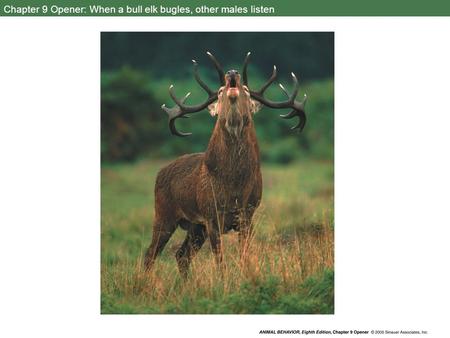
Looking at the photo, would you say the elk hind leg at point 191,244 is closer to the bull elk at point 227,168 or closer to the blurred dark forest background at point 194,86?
the bull elk at point 227,168

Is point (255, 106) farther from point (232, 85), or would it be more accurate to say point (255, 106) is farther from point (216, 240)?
point (216, 240)

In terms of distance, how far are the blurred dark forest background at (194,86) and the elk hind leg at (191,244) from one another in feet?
38.5

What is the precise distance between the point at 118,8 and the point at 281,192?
1092 centimetres

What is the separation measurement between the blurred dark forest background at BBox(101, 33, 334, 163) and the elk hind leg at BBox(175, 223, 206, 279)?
11.7 meters

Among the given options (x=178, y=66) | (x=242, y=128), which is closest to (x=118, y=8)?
(x=242, y=128)

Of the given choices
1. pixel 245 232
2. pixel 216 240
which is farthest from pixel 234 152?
pixel 216 240

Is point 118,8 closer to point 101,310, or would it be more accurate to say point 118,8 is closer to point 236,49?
point 101,310

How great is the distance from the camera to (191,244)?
12000 millimetres

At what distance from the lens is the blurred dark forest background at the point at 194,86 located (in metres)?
30.1

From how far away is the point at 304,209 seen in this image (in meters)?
19.3

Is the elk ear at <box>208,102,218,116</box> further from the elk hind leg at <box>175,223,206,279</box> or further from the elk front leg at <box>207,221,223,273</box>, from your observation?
the elk hind leg at <box>175,223,206,279</box>

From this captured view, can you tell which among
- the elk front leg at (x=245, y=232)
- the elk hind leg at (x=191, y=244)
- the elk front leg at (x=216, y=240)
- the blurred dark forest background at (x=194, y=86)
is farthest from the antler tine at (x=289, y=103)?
the blurred dark forest background at (x=194, y=86)

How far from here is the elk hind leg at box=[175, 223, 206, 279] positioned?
39.2 ft

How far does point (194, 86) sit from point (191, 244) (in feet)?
72.7
